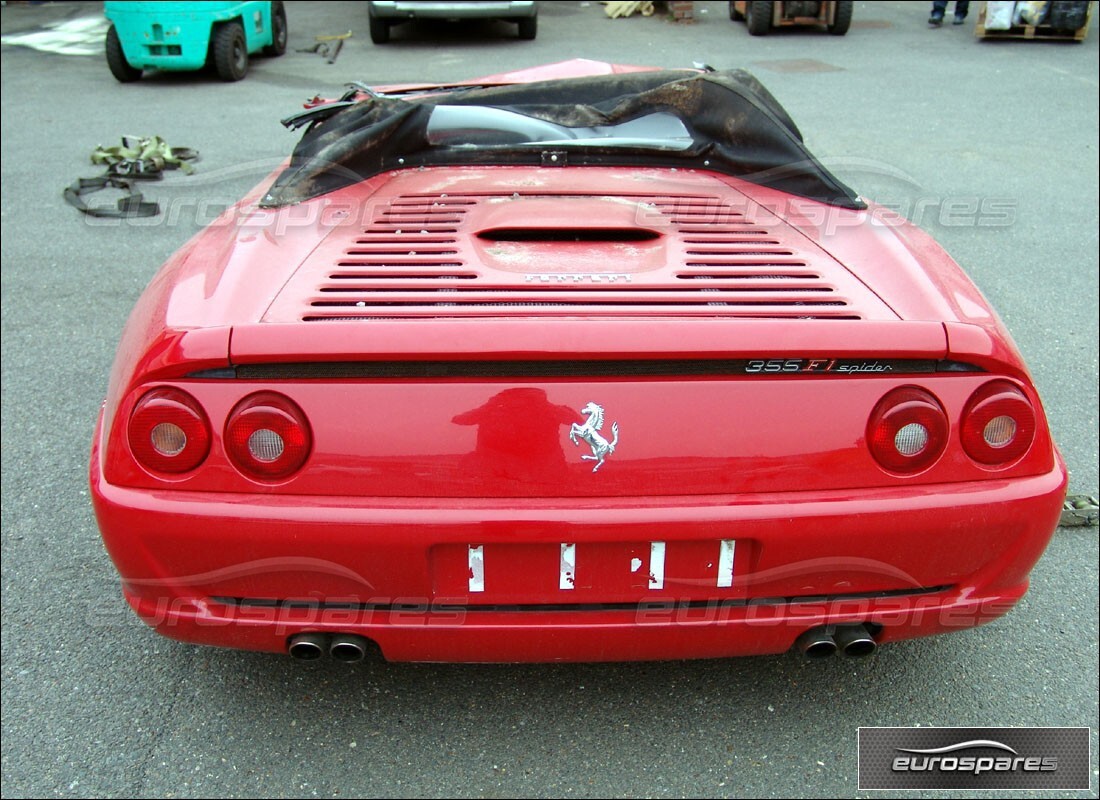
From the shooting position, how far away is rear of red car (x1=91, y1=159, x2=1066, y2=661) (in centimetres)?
180

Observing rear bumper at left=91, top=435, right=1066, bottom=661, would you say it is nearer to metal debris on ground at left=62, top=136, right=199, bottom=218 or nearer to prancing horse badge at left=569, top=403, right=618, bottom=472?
prancing horse badge at left=569, top=403, right=618, bottom=472

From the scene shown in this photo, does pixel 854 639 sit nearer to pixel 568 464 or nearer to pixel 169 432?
pixel 568 464

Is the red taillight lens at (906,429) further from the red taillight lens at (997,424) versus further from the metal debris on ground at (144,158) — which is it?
the metal debris on ground at (144,158)

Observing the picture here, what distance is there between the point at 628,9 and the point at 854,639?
14.6 meters

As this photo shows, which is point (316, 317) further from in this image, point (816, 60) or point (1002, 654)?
point (816, 60)

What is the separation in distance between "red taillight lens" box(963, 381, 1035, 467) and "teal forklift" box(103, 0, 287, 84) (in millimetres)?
10532

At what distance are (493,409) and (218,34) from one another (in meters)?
10.5

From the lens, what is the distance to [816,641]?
6.44 ft

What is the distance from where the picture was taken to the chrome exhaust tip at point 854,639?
197cm

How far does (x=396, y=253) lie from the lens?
227 centimetres

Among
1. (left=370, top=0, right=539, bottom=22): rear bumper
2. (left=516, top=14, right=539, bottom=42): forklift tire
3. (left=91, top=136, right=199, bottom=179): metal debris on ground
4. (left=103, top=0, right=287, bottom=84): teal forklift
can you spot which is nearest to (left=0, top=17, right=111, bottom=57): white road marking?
(left=103, top=0, right=287, bottom=84): teal forklift

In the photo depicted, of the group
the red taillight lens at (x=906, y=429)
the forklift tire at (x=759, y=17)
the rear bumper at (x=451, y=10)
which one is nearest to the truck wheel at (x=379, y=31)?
the rear bumper at (x=451, y=10)

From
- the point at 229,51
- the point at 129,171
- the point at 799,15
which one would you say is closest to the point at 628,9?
the point at 799,15

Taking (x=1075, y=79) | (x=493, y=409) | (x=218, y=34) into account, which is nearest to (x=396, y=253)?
(x=493, y=409)
